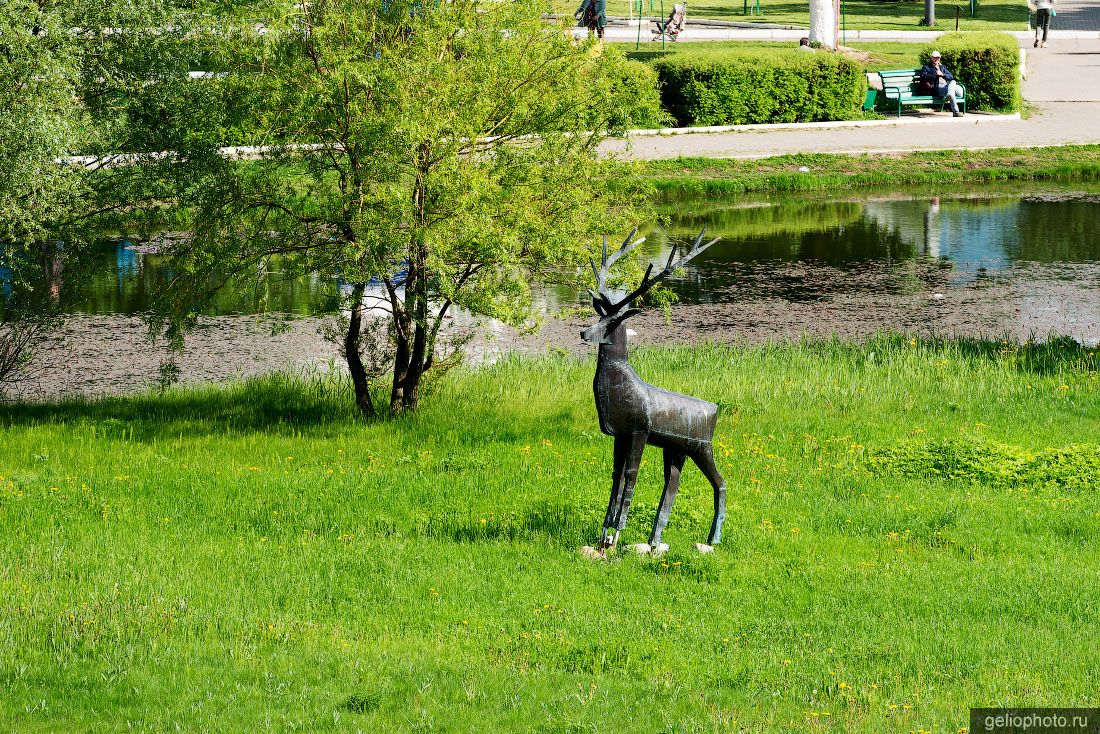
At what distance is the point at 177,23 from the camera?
15.6 meters

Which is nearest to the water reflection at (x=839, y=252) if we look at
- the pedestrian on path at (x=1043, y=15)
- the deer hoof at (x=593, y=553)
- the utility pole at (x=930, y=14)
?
the deer hoof at (x=593, y=553)

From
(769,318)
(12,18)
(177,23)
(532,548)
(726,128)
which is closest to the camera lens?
(532,548)

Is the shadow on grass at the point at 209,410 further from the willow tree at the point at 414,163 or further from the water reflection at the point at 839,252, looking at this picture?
the water reflection at the point at 839,252

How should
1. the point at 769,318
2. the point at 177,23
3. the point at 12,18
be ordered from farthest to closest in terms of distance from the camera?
the point at 769,318 < the point at 177,23 < the point at 12,18

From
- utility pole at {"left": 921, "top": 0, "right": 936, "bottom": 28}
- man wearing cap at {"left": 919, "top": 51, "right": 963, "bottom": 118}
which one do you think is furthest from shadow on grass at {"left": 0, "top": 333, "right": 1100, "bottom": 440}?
utility pole at {"left": 921, "top": 0, "right": 936, "bottom": 28}

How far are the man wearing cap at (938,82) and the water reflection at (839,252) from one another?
6.06 m

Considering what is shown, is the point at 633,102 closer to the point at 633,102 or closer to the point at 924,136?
the point at 633,102

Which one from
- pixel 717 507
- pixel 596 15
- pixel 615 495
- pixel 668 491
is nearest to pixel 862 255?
pixel 717 507

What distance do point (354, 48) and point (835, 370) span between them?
23.4 feet

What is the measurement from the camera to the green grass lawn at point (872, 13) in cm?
5047

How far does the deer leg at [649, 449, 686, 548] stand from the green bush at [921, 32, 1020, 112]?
2908cm

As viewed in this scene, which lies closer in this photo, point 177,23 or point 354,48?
point 354,48

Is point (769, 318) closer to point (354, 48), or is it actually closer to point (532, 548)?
point (354, 48)

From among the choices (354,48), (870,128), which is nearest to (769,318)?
(354,48)
